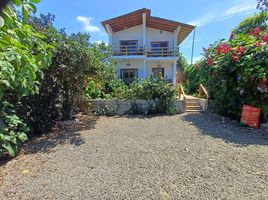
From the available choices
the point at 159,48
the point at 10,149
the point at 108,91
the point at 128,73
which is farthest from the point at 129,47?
the point at 10,149

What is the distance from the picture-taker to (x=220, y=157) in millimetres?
4551

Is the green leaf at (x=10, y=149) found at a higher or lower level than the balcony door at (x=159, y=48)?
lower

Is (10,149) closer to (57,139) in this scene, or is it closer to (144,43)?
(57,139)

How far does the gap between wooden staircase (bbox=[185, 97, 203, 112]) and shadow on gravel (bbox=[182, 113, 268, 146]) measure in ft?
7.24

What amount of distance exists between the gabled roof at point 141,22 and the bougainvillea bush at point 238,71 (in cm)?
1069

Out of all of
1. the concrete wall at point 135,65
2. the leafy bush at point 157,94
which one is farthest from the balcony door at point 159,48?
the leafy bush at point 157,94

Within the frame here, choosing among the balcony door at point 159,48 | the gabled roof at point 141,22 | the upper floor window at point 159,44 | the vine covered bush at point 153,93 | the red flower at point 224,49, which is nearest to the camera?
the red flower at point 224,49

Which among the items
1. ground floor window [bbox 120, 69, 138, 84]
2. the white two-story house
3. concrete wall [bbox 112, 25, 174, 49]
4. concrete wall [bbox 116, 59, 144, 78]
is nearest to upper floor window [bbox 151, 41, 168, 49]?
the white two-story house

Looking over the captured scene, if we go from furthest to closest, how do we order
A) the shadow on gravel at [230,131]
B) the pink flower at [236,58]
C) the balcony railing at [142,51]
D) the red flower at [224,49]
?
the balcony railing at [142,51] < the red flower at [224,49] < the pink flower at [236,58] < the shadow on gravel at [230,131]

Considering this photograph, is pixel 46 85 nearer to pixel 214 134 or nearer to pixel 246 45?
pixel 214 134

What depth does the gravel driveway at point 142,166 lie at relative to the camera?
10.9 feet

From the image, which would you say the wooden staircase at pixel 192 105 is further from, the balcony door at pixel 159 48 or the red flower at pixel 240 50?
the balcony door at pixel 159 48

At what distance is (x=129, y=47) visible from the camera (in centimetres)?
2053

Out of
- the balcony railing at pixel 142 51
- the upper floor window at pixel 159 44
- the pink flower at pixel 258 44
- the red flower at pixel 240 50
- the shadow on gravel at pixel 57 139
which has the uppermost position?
the upper floor window at pixel 159 44
